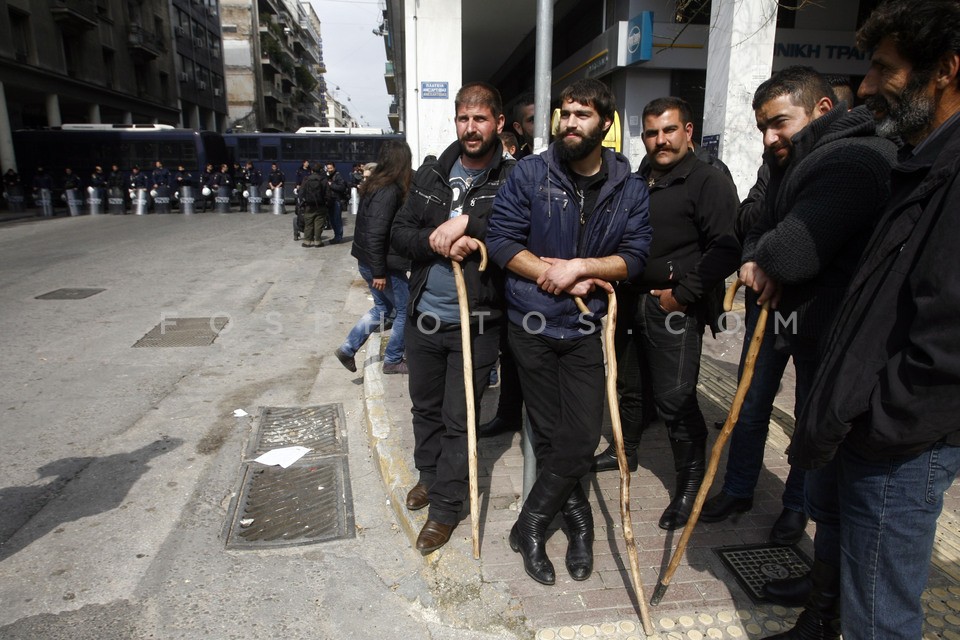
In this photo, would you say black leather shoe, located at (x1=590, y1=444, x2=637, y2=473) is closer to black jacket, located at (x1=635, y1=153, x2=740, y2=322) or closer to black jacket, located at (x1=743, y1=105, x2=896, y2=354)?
black jacket, located at (x1=635, y1=153, x2=740, y2=322)

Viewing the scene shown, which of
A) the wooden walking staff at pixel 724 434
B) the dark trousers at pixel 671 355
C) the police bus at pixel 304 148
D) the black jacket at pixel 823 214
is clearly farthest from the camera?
the police bus at pixel 304 148

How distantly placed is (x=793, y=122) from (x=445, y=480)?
2418 millimetres

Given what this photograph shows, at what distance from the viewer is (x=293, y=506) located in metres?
3.78

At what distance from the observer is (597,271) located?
2.73 meters

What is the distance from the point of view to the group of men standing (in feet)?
5.57

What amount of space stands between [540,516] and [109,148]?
27.7m

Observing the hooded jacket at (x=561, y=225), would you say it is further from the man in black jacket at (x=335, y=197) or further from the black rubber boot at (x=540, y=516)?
the man in black jacket at (x=335, y=197)

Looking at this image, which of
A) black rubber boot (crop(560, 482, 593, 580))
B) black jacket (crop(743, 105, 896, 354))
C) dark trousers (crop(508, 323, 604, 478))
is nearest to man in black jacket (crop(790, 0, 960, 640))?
black jacket (crop(743, 105, 896, 354))

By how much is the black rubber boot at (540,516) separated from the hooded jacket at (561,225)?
711mm

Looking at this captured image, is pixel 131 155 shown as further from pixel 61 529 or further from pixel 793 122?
pixel 793 122

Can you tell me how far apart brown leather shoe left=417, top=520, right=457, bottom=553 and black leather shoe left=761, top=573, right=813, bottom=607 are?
150 centimetres

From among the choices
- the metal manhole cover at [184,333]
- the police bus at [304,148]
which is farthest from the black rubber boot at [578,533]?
the police bus at [304,148]

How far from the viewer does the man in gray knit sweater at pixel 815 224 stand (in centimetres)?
229

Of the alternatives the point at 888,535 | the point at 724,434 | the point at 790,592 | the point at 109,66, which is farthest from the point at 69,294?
the point at 109,66
